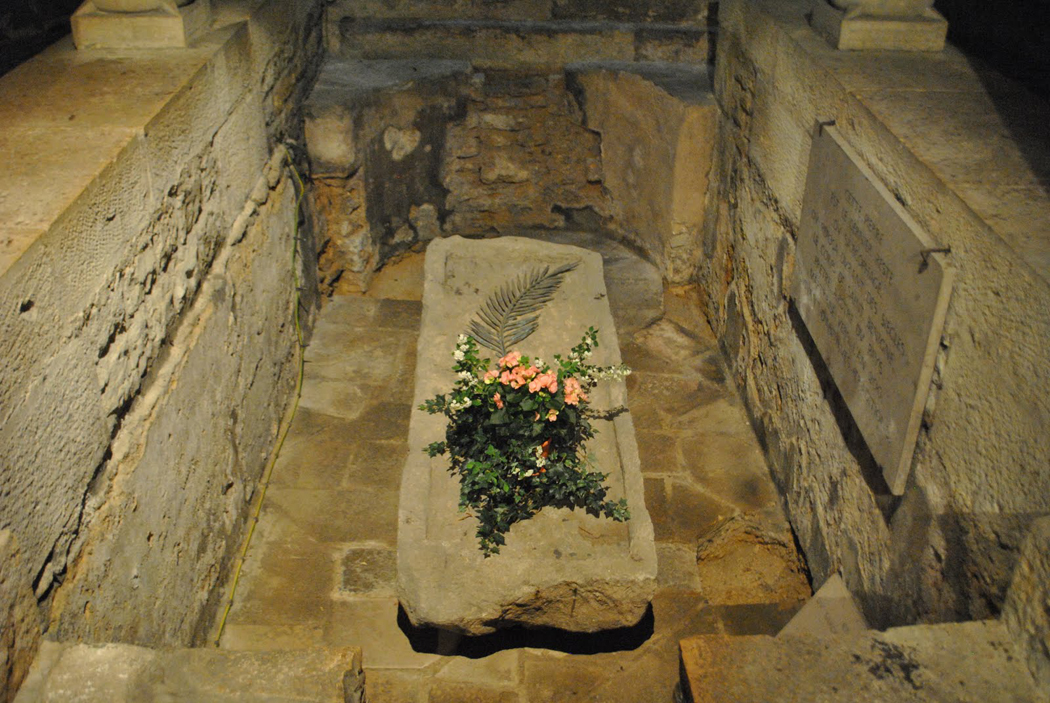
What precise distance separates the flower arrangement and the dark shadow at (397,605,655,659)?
0.45 meters

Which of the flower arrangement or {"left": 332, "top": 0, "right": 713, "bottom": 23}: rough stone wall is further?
{"left": 332, "top": 0, "right": 713, "bottom": 23}: rough stone wall

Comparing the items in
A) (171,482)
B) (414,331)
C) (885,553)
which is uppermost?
(171,482)

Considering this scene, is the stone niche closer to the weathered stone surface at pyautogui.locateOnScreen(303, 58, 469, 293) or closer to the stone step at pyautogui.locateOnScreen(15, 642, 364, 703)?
the weathered stone surface at pyautogui.locateOnScreen(303, 58, 469, 293)

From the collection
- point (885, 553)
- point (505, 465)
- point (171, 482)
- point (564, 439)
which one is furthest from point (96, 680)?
point (885, 553)

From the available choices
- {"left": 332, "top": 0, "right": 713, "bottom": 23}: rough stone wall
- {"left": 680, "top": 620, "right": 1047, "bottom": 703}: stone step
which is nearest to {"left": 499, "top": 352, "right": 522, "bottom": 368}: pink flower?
{"left": 680, "top": 620, "right": 1047, "bottom": 703}: stone step

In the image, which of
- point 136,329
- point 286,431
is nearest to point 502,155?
point 286,431

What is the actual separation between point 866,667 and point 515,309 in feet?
8.31

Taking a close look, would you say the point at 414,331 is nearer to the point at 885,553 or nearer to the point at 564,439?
the point at 564,439

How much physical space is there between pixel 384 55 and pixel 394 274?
1300 millimetres

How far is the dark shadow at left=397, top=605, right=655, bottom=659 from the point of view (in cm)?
351

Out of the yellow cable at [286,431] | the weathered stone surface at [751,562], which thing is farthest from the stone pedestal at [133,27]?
the weathered stone surface at [751,562]

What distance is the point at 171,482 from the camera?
316 cm

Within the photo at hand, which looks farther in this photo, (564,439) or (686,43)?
(686,43)

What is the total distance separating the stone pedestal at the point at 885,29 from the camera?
3904 millimetres
